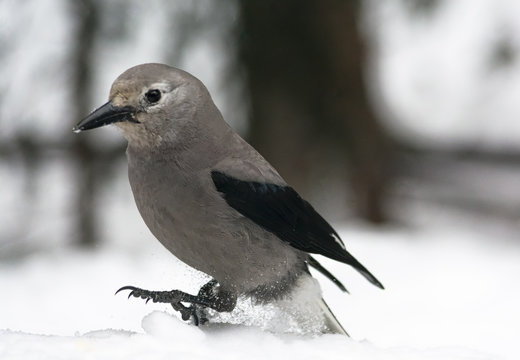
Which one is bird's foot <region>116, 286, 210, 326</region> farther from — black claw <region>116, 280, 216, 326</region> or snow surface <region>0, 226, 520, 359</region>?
snow surface <region>0, 226, 520, 359</region>

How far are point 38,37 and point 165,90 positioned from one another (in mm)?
3820

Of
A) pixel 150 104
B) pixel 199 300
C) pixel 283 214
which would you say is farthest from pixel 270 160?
pixel 150 104

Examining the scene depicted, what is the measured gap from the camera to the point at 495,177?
30.3ft

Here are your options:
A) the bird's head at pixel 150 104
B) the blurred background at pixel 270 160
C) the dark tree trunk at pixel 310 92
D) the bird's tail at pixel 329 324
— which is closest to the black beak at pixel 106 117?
the bird's head at pixel 150 104

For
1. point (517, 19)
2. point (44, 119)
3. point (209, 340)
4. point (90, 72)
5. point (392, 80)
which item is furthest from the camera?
point (392, 80)

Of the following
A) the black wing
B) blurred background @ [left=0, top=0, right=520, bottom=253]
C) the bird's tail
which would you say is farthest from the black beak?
blurred background @ [left=0, top=0, right=520, bottom=253]

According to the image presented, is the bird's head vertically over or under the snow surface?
over

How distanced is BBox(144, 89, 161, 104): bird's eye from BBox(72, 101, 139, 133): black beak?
71mm

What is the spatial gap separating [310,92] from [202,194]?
176 inches

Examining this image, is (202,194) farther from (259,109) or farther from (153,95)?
(259,109)

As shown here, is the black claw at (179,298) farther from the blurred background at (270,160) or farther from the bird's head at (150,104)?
the blurred background at (270,160)

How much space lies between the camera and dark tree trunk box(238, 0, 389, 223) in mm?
7010

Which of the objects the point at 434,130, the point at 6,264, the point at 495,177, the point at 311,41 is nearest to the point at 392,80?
the point at 434,130

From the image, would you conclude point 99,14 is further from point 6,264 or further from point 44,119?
point 6,264
